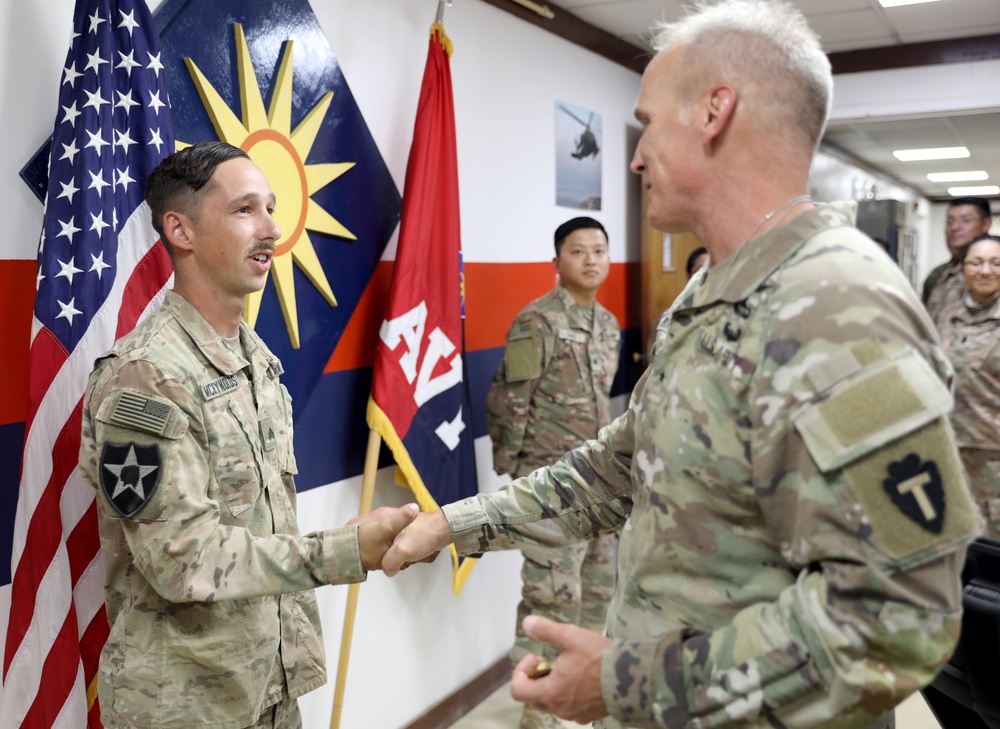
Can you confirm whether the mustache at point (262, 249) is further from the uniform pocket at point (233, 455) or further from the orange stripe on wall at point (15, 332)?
the orange stripe on wall at point (15, 332)

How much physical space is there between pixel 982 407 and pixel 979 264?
0.63 m

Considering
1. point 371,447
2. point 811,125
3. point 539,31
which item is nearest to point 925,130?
point 539,31

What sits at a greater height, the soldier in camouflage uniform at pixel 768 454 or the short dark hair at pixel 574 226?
the short dark hair at pixel 574 226

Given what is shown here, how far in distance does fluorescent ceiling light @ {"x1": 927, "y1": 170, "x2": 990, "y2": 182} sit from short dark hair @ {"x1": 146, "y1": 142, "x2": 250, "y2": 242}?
38.8 feet

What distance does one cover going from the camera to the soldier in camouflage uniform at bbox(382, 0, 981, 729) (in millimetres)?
834

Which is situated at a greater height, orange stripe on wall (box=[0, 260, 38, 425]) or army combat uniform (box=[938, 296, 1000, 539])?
orange stripe on wall (box=[0, 260, 38, 425])

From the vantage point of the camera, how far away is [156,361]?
1.44 metres

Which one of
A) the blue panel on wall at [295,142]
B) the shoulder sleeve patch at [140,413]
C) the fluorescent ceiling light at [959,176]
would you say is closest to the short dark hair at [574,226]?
the blue panel on wall at [295,142]

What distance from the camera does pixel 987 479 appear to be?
3459mm

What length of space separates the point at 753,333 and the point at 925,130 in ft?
25.0

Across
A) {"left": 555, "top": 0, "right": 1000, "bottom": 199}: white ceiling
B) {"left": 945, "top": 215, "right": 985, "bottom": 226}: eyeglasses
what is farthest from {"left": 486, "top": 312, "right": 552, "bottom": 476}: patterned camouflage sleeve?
{"left": 945, "top": 215, "right": 985, "bottom": 226}: eyeglasses

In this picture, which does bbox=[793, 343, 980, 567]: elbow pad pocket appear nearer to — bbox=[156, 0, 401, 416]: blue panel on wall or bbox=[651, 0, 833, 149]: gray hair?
bbox=[651, 0, 833, 149]: gray hair

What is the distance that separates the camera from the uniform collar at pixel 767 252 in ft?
3.26

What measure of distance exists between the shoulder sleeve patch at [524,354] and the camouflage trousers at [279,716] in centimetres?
160
